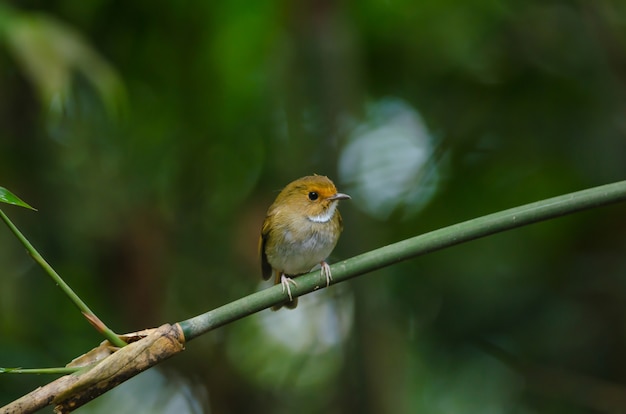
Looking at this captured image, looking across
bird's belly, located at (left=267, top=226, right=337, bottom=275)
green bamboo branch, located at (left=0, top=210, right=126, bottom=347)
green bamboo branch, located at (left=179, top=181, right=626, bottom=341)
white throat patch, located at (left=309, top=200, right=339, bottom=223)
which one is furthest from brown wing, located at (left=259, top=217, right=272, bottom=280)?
green bamboo branch, located at (left=0, top=210, right=126, bottom=347)

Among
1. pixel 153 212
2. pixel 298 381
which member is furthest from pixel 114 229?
pixel 298 381

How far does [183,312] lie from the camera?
15.4ft

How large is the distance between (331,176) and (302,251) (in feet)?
1.81

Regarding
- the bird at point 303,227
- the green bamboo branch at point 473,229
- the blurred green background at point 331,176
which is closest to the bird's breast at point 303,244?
the bird at point 303,227

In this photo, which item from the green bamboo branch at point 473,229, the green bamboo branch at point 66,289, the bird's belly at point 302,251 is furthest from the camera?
the bird's belly at point 302,251

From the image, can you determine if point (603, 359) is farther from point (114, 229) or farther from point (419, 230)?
point (114, 229)

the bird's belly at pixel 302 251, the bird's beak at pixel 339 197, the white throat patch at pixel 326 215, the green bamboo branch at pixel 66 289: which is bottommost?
the green bamboo branch at pixel 66 289

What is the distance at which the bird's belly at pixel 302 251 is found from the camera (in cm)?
346

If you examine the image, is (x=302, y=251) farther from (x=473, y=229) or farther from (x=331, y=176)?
(x=473, y=229)

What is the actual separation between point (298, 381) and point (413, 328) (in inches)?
27.7

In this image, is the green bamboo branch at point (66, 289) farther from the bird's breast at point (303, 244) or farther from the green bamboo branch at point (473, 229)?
the bird's breast at point (303, 244)

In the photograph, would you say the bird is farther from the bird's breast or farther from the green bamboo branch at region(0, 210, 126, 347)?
the green bamboo branch at region(0, 210, 126, 347)

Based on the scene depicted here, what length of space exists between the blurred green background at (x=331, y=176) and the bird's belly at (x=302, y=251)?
0.42 m

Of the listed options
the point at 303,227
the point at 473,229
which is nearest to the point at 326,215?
the point at 303,227
